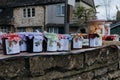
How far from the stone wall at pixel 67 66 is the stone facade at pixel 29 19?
73.2 feet

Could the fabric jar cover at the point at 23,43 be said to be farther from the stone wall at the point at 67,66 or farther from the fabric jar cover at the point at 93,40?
the fabric jar cover at the point at 93,40

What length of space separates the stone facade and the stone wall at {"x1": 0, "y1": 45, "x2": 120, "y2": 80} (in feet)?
73.2

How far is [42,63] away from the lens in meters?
1.65

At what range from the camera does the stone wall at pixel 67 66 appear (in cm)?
150

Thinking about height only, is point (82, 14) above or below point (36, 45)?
above

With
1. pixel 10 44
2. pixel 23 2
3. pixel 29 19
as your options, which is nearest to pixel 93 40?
pixel 10 44

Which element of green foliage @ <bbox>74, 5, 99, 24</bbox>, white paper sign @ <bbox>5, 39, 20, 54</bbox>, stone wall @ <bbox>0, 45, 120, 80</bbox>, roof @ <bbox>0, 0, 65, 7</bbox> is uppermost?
roof @ <bbox>0, 0, 65, 7</bbox>

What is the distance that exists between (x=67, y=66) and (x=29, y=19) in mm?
23904

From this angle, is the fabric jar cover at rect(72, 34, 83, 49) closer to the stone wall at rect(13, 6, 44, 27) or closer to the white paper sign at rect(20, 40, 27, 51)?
the white paper sign at rect(20, 40, 27, 51)

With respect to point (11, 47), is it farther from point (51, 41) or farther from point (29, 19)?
point (29, 19)

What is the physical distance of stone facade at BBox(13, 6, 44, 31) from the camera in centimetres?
2473

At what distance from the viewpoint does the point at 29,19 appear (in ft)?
83.6

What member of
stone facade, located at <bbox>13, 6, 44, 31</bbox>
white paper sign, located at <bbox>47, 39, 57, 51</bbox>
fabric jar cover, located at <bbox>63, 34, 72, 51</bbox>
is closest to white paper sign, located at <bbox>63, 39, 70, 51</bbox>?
fabric jar cover, located at <bbox>63, 34, 72, 51</bbox>

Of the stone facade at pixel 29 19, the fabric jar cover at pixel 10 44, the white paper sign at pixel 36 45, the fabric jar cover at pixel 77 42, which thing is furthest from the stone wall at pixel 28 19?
the fabric jar cover at pixel 10 44
